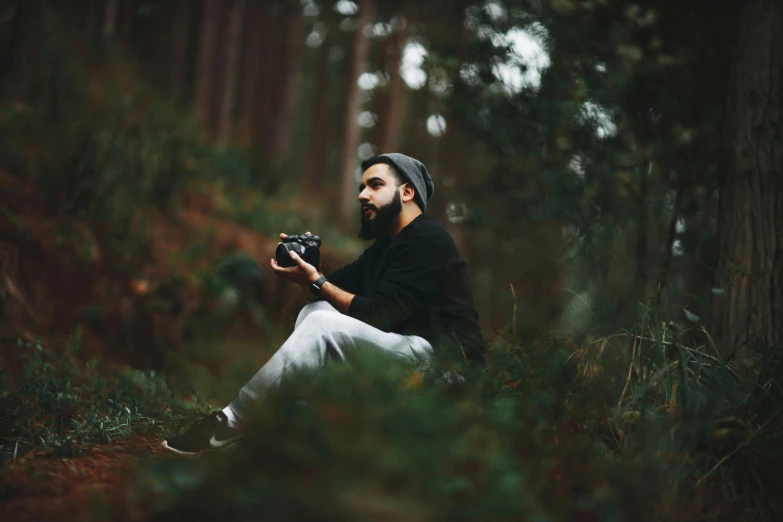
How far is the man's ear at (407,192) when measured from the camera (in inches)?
163

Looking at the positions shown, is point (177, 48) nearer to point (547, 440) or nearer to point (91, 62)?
point (91, 62)

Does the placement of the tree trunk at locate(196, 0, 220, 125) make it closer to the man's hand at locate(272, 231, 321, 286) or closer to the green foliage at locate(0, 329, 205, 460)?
the green foliage at locate(0, 329, 205, 460)

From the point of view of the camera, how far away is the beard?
4062 mm

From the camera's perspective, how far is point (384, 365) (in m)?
2.67

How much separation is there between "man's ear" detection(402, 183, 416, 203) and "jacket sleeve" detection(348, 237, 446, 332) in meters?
0.39

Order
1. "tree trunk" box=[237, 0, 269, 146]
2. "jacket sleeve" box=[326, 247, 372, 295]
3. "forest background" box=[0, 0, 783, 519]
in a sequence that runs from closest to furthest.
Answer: "forest background" box=[0, 0, 783, 519]
"jacket sleeve" box=[326, 247, 372, 295]
"tree trunk" box=[237, 0, 269, 146]

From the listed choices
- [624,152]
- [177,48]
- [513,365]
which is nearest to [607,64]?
[624,152]

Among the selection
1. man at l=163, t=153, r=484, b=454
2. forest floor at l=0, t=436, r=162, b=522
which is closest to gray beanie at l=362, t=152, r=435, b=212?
man at l=163, t=153, r=484, b=454

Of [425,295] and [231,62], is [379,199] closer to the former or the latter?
[425,295]

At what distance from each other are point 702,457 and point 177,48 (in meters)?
15.5

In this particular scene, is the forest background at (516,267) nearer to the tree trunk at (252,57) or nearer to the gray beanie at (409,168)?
the gray beanie at (409,168)

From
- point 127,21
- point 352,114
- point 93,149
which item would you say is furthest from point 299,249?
point 127,21

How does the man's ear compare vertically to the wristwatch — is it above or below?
above

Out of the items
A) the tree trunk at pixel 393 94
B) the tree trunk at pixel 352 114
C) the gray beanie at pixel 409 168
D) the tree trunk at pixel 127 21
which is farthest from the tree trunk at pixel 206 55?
the gray beanie at pixel 409 168
